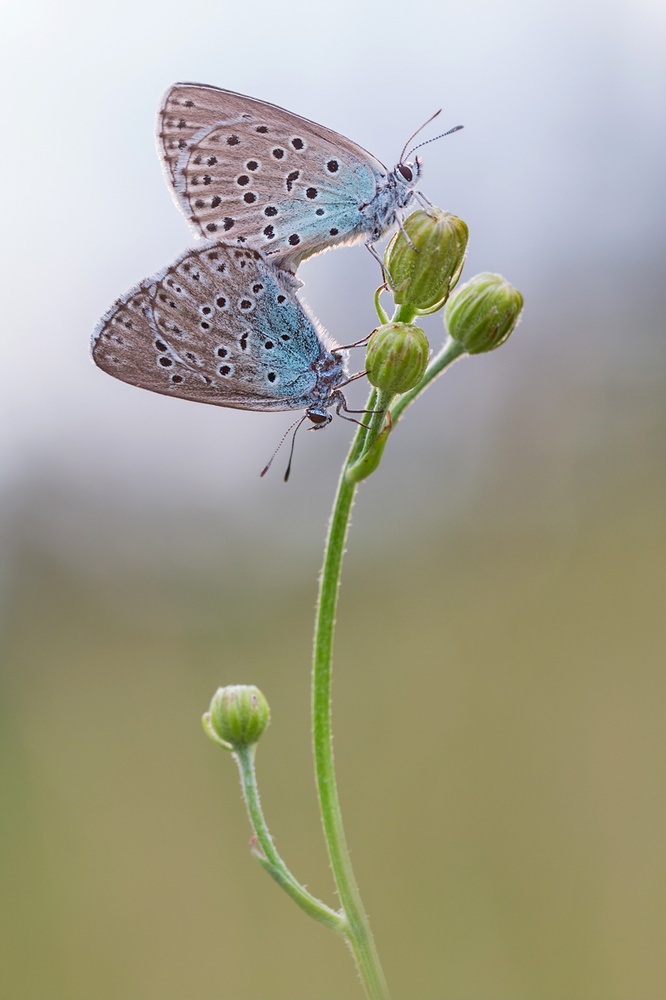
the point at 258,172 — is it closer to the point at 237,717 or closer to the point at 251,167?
the point at 251,167

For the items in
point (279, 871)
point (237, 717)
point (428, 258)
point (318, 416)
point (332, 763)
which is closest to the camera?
point (332, 763)

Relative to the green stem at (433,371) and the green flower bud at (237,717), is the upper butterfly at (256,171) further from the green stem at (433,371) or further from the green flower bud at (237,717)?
the green flower bud at (237,717)

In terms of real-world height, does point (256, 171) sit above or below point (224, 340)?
above

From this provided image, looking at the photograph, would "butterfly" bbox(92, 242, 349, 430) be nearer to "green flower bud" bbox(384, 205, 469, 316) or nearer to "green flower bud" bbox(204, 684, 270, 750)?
"green flower bud" bbox(384, 205, 469, 316)

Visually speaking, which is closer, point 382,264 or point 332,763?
point 332,763

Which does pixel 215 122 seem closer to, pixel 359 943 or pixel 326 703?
pixel 326 703

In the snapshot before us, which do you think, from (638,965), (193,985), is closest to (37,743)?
(193,985)

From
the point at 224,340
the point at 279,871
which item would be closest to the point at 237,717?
the point at 279,871
